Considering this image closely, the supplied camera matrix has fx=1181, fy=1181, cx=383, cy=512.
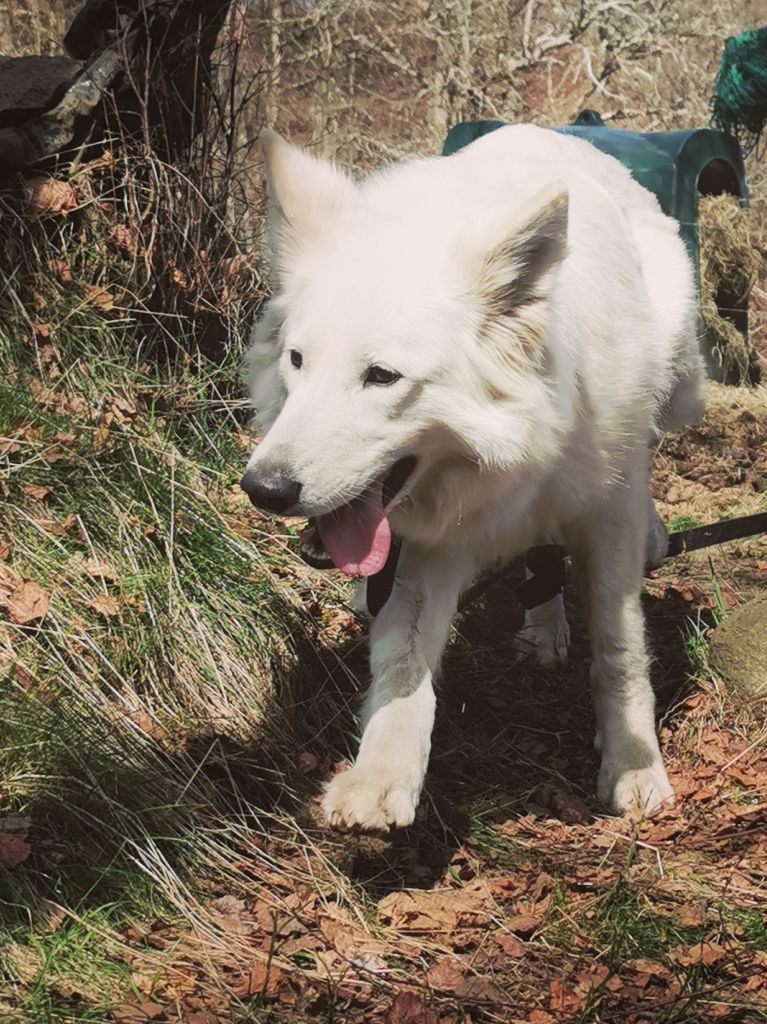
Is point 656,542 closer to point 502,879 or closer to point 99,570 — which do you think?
point 502,879

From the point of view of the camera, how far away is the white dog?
9.58 ft

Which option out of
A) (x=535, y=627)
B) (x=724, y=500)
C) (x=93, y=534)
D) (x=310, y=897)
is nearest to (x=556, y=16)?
(x=724, y=500)

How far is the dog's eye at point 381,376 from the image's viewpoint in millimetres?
2922

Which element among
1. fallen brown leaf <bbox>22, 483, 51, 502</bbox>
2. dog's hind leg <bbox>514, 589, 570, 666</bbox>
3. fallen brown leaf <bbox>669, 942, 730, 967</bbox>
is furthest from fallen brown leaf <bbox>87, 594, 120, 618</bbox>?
fallen brown leaf <bbox>669, 942, 730, 967</bbox>

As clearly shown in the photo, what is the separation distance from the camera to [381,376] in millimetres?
2932

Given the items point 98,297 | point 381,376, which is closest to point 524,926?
point 381,376

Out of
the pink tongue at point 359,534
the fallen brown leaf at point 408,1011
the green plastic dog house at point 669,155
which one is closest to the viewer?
the fallen brown leaf at point 408,1011

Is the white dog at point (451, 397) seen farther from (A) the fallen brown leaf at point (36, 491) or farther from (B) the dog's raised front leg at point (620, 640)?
(A) the fallen brown leaf at point (36, 491)

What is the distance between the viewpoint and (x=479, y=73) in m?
11.5

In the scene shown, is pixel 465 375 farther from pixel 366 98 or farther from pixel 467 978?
pixel 366 98

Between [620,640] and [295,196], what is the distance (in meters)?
1.79

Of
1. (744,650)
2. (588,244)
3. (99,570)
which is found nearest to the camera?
(588,244)

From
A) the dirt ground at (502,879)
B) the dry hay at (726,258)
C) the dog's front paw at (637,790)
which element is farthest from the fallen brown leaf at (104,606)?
the dry hay at (726,258)

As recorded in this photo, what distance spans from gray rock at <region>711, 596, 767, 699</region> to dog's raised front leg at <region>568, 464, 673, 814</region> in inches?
15.3
